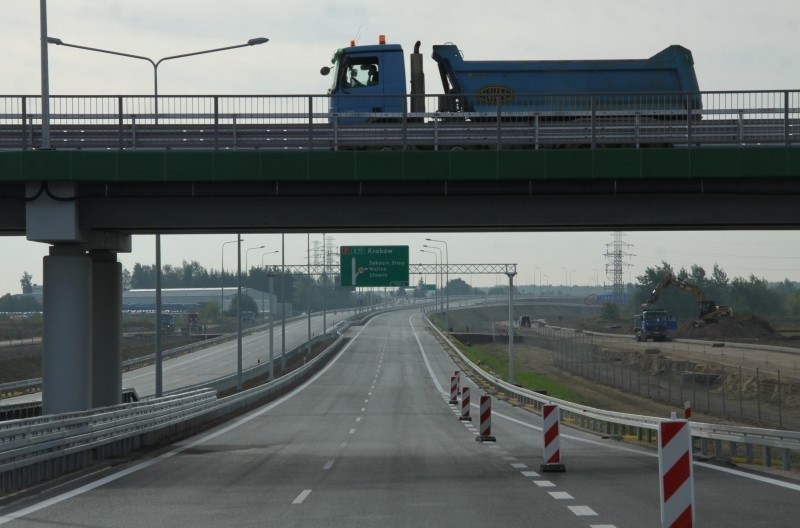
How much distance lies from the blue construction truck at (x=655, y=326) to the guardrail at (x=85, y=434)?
209 ft

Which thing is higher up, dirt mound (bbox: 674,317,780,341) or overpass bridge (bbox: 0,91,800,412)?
overpass bridge (bbox: 0,91,800,412)

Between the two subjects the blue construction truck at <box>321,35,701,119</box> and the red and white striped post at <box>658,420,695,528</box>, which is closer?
the red and white striped post at <box>658,420,695,528</box>

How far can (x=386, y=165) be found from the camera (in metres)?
23.6

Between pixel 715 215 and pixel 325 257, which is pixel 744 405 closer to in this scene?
pixel 715 215

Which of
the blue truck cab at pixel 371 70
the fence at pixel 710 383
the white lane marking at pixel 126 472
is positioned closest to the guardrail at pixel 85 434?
the white lane marking at pixel 126 472

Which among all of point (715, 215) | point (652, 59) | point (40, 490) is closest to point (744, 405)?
point (652, 59)

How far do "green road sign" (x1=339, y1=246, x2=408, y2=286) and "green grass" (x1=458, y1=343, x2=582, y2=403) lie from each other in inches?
410

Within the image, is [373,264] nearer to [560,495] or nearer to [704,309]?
[704,309]

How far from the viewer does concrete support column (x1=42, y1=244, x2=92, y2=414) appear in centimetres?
2405

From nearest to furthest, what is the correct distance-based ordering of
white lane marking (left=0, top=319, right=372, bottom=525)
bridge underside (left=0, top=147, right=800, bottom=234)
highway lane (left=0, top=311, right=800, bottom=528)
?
highway lane (left=0, top=311, right=800, bottom=528) → white lane marking (left=0, top=319, right=372, bottom=525) → bridge underside (left=0, top=147, right=800, bottom=234)

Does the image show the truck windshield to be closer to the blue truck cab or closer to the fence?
the blue truck cab

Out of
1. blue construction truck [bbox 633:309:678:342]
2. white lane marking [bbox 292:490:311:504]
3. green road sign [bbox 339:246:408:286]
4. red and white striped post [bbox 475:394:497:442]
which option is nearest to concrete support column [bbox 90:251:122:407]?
red and white striped post [bbox 475:394:497:442]

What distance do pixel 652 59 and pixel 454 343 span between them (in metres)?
76.8

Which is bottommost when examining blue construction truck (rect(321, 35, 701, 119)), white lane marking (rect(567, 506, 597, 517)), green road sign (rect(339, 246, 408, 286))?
white lane marking (rect(567, 506, 597, 517))
